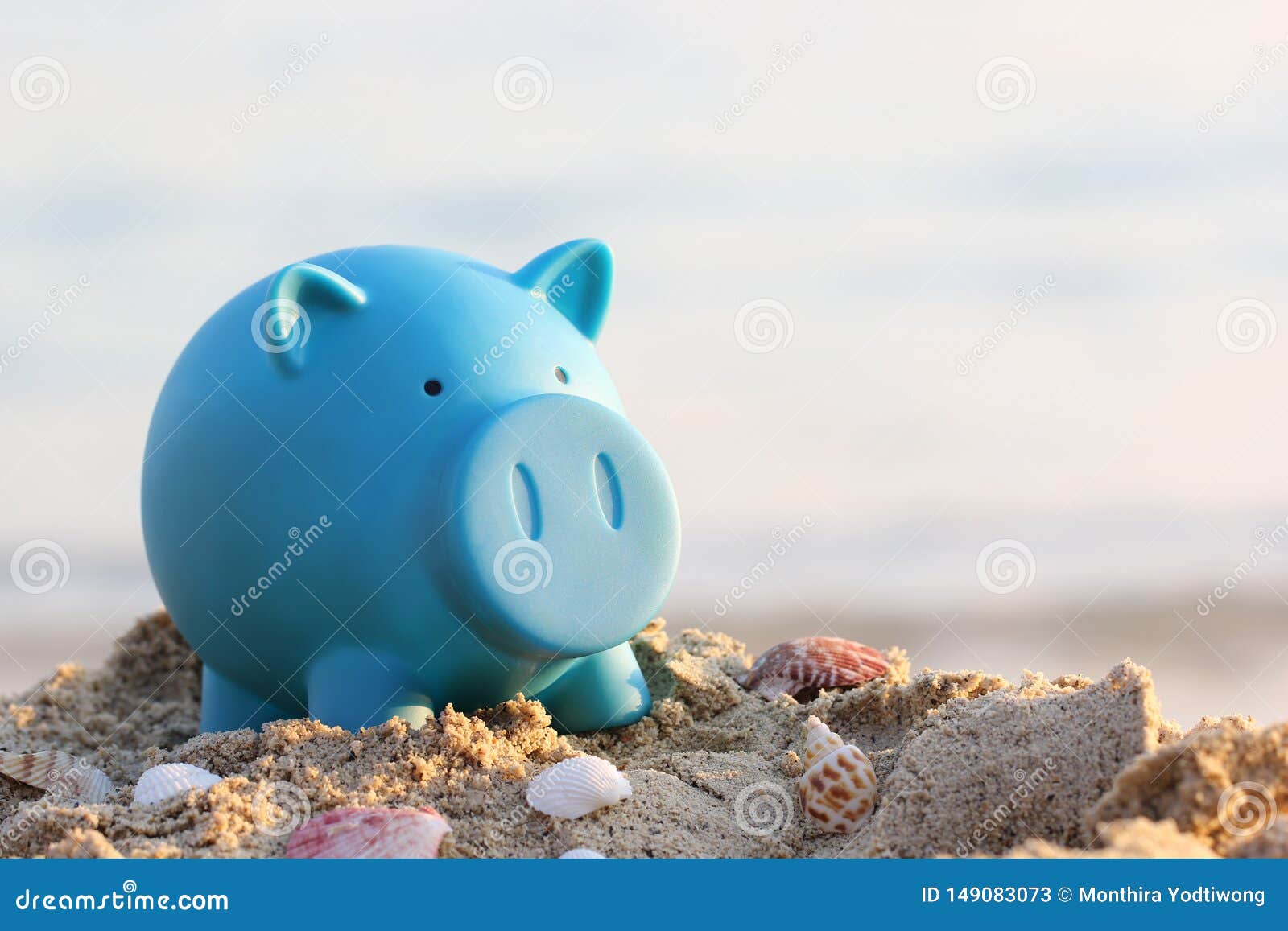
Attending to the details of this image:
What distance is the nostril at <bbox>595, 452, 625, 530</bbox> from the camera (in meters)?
3.66

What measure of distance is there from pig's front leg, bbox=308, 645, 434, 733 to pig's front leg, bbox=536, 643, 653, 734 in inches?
17.3

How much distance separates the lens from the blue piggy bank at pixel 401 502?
3.53m

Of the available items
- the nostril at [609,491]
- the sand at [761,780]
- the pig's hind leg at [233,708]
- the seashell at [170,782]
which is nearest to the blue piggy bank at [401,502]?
the nostril at [609,491]

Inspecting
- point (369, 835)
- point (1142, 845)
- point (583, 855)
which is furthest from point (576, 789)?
point (1142, 845)

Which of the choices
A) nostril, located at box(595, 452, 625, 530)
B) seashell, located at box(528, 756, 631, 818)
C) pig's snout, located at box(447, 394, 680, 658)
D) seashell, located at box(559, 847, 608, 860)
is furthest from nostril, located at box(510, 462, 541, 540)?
seashell, located at box(559, 847, 608, 860)

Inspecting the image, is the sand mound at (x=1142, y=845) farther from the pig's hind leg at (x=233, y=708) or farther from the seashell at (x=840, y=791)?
the pig's hind leg at (x=233, y=708)

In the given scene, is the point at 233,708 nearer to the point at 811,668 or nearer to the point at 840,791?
the point at 811,668

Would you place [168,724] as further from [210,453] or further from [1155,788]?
[1155,788]

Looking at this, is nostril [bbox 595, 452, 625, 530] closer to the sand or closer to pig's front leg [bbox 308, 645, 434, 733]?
the sand

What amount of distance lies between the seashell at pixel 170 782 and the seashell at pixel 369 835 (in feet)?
1.22

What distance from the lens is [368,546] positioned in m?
3.56
